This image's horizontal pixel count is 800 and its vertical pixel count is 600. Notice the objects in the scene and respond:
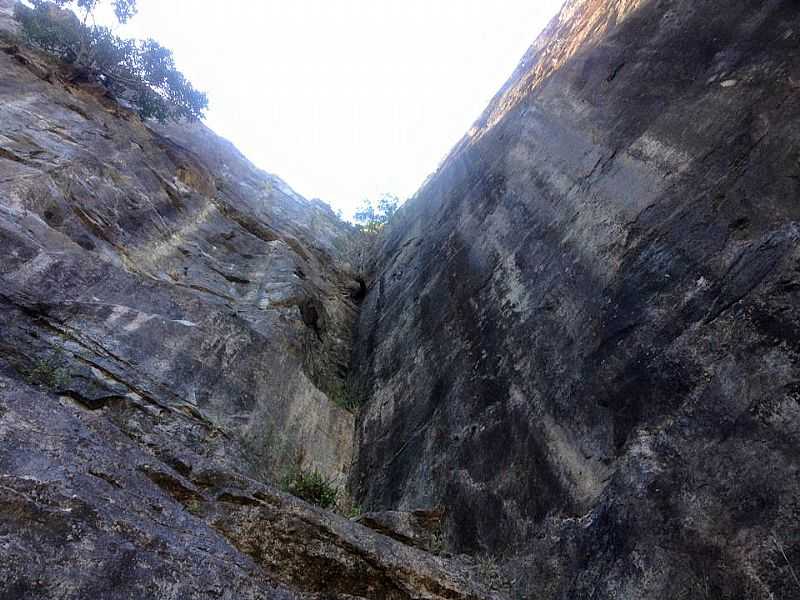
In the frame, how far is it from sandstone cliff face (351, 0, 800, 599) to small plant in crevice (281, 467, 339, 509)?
93 centimetres

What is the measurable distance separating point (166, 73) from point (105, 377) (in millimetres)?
14242

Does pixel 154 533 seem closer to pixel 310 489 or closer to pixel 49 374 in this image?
A: pixel 49 374

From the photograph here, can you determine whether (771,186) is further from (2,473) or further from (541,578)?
(2,473)

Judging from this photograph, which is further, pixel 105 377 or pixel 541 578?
pixel 105 377

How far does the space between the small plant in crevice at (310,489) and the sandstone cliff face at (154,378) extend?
15.2 inches

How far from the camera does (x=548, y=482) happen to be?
6711 millimetres

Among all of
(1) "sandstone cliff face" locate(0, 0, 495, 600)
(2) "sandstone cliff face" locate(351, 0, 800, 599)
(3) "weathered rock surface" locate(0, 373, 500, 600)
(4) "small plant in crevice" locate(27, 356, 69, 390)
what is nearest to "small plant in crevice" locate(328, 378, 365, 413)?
(1) "sandstone cliff face" locate(0, 0, 495, 600)

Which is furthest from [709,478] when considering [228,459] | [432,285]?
[432,285]

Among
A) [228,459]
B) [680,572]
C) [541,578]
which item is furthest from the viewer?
[228,459]

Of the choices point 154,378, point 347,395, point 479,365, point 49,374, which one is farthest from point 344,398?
point 49,374

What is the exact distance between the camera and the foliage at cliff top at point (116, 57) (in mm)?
16688

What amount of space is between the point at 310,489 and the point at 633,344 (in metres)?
5.16

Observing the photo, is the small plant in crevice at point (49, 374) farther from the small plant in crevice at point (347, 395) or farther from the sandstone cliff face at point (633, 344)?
the small plant in crevice at point (347, 395)

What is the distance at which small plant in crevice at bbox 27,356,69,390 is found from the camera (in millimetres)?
7102
